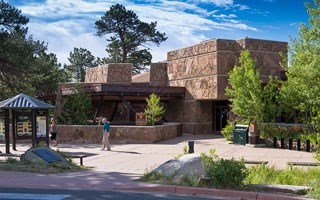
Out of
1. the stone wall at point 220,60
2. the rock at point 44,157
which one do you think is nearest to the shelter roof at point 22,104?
the rock at point 44,157

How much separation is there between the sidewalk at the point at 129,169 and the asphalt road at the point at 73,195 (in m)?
0.43

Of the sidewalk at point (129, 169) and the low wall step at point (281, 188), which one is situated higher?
the low wall step at point (281, 188)

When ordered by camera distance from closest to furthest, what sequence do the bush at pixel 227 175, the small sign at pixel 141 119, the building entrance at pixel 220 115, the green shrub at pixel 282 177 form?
the bush at pixel 227 175
the green shrub at pixel 282 177
the small sign at pixel 141 119
the building entrance at pixel 220 115

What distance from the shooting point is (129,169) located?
45.9 feet

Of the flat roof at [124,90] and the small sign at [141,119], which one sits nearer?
the small sign at [141,119]

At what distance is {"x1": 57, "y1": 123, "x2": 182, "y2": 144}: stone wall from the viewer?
79.3 ft

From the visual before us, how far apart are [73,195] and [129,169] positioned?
203 inches

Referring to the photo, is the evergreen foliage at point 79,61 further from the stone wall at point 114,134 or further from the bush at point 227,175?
the bush at point 227,175

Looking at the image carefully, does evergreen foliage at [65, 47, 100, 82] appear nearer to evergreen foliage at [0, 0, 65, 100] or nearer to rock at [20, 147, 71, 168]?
evergreen foliage at [0, 0, 65, 100]

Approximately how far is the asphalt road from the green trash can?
14.0 meters

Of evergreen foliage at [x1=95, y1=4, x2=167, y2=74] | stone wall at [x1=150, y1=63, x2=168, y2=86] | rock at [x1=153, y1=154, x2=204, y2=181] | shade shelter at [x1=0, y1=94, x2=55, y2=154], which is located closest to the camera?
rock at [x1=153, y1=154, x2=204, y2=181]

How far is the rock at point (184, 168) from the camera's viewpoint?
33.1ft

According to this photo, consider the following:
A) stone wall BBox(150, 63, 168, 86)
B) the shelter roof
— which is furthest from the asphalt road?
stone wall BBox(150, 63, 168, 86)

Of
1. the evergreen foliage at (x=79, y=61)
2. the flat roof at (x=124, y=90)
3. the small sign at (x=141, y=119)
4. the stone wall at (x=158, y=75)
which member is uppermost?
the evergreen foliage at (x=79, y=61)
